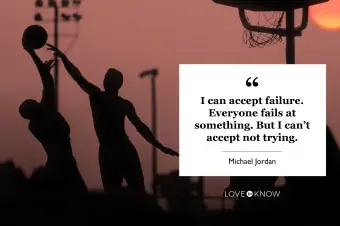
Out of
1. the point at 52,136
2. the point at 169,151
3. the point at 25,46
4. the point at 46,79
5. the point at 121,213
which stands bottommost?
the point at 121,213

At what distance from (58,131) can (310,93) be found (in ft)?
6.44

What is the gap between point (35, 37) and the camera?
28.5 ft

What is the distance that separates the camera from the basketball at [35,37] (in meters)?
8.68

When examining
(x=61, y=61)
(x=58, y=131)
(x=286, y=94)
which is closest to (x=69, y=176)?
(x=58, y=131)

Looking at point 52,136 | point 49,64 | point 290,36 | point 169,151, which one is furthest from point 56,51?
point 290,36

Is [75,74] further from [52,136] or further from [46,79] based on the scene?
[52,136]

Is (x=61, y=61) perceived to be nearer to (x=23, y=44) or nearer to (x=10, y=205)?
(x=23, y=44)

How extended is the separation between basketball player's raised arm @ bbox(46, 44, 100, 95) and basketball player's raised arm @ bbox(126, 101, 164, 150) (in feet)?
0.98

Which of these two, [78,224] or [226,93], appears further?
[226,93]

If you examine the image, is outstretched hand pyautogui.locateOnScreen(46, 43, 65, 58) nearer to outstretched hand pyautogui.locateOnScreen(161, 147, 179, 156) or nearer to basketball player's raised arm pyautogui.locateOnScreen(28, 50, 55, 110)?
basketball player's raised arm pyautogui.locateOnScreen(28, 50, 55, 110)

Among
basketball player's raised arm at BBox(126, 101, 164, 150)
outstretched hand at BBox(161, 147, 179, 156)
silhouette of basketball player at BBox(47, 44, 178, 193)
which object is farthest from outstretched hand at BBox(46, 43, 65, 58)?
outstretched hand at BBox(161, 147, 179, 156)

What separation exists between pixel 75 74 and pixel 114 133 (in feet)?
1.87

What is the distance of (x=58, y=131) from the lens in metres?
8.65

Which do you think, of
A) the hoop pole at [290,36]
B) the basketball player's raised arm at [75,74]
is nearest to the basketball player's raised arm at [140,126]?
the basketball player's raised arm at [75,74]
